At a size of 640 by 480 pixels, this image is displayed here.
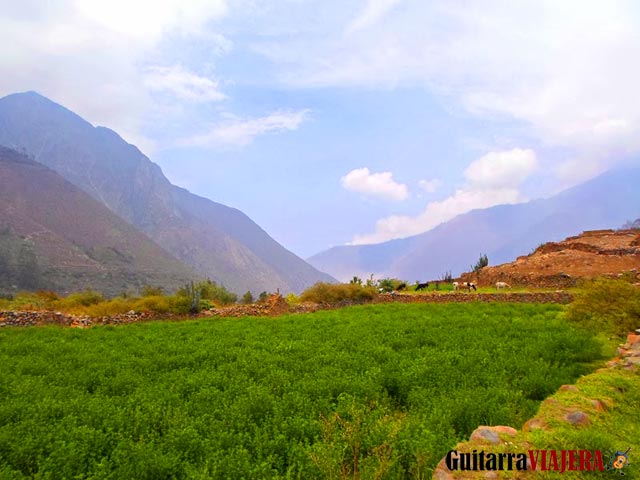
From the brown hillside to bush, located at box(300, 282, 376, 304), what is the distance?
366 inches

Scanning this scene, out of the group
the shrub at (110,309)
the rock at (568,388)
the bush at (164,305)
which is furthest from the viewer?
the shrub at (110,309)

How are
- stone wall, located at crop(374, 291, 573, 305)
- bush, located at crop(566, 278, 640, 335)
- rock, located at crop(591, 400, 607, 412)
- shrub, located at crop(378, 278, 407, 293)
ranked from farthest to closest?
shrub, located at crop(378, 278, 407, 293)
stone wall, located at crop(374, 291, 573, 305)
bush, located at crop(566, 278, 640, 335)
rock, located at crop(591, 400, 607, 412)

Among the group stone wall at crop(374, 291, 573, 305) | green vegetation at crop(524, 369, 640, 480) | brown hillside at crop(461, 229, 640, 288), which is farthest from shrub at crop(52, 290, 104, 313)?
brown hillside at crop(461, 229, 640, 288)

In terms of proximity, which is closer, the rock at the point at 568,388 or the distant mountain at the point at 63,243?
the rock at the point at 568,388

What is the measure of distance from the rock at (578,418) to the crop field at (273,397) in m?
0.61

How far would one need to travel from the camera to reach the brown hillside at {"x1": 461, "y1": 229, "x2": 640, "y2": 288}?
24953 mm

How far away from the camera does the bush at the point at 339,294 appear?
26516 millimetres

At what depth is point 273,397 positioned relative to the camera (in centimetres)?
658

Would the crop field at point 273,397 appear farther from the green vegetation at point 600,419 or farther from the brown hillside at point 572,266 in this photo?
the brown hillside at point 572,266

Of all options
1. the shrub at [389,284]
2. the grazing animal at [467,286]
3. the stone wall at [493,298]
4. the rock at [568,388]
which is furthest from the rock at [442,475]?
the shrub at [389,284]

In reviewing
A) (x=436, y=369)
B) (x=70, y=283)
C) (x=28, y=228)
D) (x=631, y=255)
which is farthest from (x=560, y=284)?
(x=28, y=228)

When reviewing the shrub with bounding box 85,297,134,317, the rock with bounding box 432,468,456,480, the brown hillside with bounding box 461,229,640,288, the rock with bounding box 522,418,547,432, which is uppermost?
the brown hillside with bounding box 461,229,640,288

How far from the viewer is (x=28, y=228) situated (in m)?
93.2

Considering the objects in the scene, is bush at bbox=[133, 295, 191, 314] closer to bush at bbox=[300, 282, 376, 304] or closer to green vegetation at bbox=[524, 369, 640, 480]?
bush at bbox=[300, 282, 376, 304]
